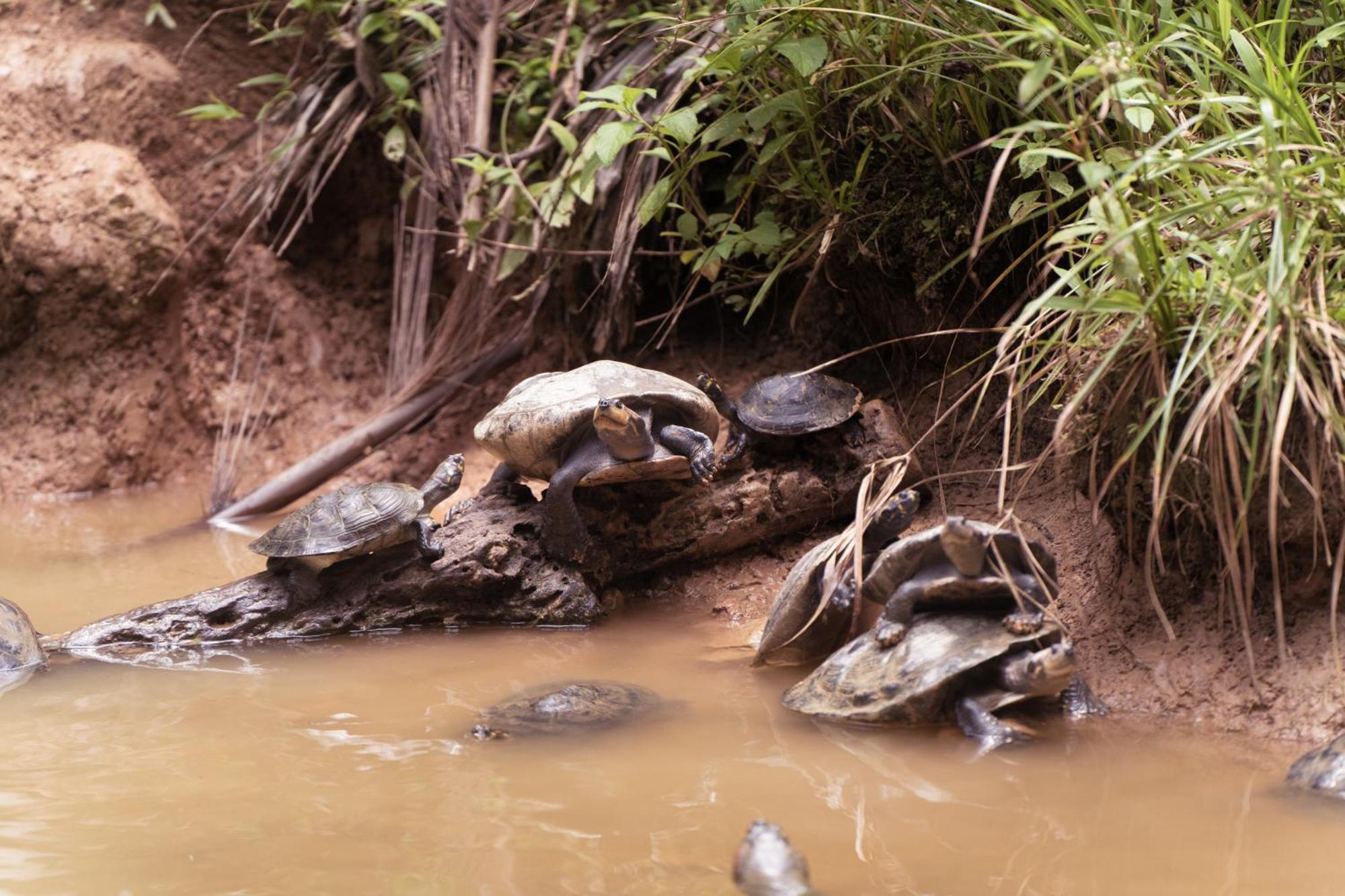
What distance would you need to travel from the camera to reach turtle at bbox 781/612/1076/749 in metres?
2.86

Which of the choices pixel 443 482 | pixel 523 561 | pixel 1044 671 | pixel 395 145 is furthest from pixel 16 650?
pixel 395 145

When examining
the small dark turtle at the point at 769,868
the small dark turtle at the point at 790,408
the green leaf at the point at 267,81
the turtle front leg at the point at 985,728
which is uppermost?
the green leaf at the point at 267,81

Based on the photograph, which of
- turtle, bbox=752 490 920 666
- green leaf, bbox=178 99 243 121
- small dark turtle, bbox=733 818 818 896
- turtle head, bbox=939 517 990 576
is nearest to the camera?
small dark turtle, bbox=733 818 818 896

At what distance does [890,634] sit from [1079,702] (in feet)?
1.78

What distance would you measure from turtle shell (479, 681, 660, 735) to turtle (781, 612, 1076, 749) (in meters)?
0.48

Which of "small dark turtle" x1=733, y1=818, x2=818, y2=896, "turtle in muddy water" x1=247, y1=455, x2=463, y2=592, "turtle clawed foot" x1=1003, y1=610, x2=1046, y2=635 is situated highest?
"turtle in muddy water" x1=247, y1=455, x2=463, y2=592

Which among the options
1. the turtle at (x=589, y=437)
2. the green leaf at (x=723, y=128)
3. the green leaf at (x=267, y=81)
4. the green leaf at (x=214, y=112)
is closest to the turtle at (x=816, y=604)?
the turtle at (x=589, y=437)

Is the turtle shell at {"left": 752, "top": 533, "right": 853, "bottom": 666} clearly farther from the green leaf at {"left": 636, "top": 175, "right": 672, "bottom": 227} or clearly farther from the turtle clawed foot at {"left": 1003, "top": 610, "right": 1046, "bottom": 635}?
the green leaf at {"left": 636, "top": 175, "right": 672, "bottom": 227}

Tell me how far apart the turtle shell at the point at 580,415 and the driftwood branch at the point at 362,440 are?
1879 mm

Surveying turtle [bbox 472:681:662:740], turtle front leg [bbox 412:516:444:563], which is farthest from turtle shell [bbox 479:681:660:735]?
turtle front leg [bbox 412:516:444:563]

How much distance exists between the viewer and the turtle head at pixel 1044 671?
2791 mm

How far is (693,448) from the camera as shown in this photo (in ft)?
13.1

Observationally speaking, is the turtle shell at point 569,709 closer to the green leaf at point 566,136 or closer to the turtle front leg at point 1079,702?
the turtle front leg at point 1079,702

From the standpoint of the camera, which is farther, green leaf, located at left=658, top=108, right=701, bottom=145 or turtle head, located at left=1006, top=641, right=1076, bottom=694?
green leaf, located at left=658, top=108, right=701, bottom=145
